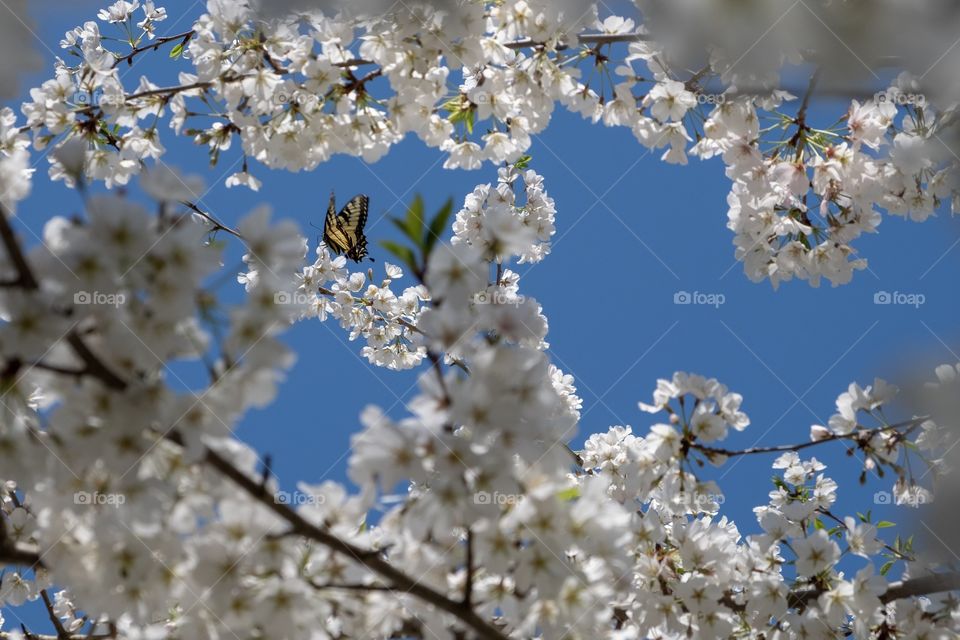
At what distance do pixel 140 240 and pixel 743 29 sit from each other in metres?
2.41

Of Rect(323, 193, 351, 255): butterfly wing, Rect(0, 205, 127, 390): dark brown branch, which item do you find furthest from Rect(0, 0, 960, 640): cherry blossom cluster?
Rect(323, 193, 351, 255): butterfly wing

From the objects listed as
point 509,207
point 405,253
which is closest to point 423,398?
point 405,253

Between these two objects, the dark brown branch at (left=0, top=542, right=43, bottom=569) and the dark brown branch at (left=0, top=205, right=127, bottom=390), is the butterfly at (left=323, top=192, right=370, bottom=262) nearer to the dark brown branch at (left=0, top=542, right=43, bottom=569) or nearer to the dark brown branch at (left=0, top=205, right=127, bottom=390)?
the dark brown branch at (left=0, top=542, right=43, bottom=569)

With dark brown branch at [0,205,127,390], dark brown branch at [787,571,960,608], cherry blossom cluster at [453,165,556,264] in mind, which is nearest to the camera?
dark brown branch at [0,205,127,390]

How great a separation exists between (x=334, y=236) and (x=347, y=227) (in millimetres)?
150

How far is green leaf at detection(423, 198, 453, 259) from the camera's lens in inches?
66.7

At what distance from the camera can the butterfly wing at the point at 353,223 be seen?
6418 millimetres

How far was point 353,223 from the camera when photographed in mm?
6426

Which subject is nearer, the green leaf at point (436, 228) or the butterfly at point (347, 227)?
the green leaf at point (436, 228)

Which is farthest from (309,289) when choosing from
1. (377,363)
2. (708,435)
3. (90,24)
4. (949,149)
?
(949,149)

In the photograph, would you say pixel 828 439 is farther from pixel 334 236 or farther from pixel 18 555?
pixel 334 236

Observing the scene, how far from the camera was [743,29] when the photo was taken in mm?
2908

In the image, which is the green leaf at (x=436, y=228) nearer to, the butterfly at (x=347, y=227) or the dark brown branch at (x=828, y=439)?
the dark brown branch at (x=828, y=439)

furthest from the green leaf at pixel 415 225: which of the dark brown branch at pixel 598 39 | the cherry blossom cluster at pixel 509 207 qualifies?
the cherry blossom cluster at pixel 509 207
